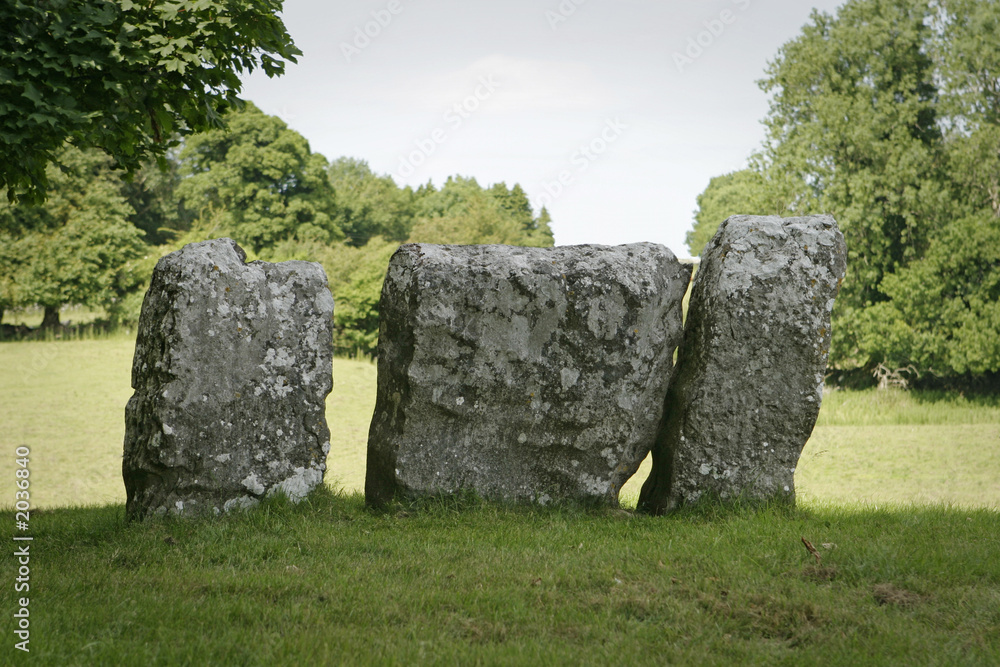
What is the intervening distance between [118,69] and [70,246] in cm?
2868

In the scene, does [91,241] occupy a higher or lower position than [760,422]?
higher

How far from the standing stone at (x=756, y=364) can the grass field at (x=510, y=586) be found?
43cm

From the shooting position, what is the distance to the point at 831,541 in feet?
20.4

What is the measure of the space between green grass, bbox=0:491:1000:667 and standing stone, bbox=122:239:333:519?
1.23 feet

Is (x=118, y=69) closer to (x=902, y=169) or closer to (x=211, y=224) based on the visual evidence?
(x=902, y=169)

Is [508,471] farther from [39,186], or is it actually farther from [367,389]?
[367,389]

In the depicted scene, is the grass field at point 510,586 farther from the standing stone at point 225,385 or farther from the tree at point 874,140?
the tree at point 874,140

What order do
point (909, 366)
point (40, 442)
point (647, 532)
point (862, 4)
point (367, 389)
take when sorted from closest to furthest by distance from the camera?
point (647, 532) → point (40, 442) → point (367, 389) → point (909, 366) → point (862, 4)

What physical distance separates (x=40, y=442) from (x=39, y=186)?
1160cm

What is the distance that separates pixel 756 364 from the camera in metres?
7.38

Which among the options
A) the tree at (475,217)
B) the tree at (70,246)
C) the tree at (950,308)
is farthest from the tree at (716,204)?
the tree at (70,246)

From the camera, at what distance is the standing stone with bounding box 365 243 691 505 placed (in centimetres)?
726

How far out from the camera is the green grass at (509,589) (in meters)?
4.20

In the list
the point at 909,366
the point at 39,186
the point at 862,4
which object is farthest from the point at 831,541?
the point at 862,4
